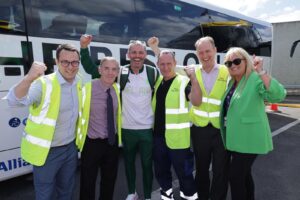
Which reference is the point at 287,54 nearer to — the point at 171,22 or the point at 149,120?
the point at 171,22

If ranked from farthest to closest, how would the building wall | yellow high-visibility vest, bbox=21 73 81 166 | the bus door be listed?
the building wall
the bus door
yellow high-visibility vest, bbox=21 73 81 166

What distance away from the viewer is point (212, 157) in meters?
3.16

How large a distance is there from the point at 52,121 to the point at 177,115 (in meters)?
1.26

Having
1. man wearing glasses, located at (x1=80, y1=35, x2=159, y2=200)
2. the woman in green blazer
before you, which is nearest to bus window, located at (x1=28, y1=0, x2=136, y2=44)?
man wearing glasses, located at (x1=80, y1=35, x2=159, y2=200)

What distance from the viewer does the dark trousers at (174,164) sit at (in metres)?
3.17

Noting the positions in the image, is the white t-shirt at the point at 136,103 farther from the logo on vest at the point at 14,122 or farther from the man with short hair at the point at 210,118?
the logo on vest at the point at 14,122

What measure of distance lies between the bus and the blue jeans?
26.4 inches

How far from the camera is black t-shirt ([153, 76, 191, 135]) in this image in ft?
10.4

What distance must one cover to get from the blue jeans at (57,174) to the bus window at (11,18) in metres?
1.70

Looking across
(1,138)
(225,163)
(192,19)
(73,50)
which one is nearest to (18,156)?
(1,138)

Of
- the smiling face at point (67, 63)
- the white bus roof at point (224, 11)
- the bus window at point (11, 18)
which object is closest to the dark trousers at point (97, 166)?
the smiling face at point (67, 63)

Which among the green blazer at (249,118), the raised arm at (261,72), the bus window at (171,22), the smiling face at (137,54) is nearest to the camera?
the raised arm at (261,72)

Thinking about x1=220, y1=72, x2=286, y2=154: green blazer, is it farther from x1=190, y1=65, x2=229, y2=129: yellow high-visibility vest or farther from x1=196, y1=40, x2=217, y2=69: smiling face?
x1=196, y1=40, x2=217, y2=69: smiling face

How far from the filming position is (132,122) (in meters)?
3.20
